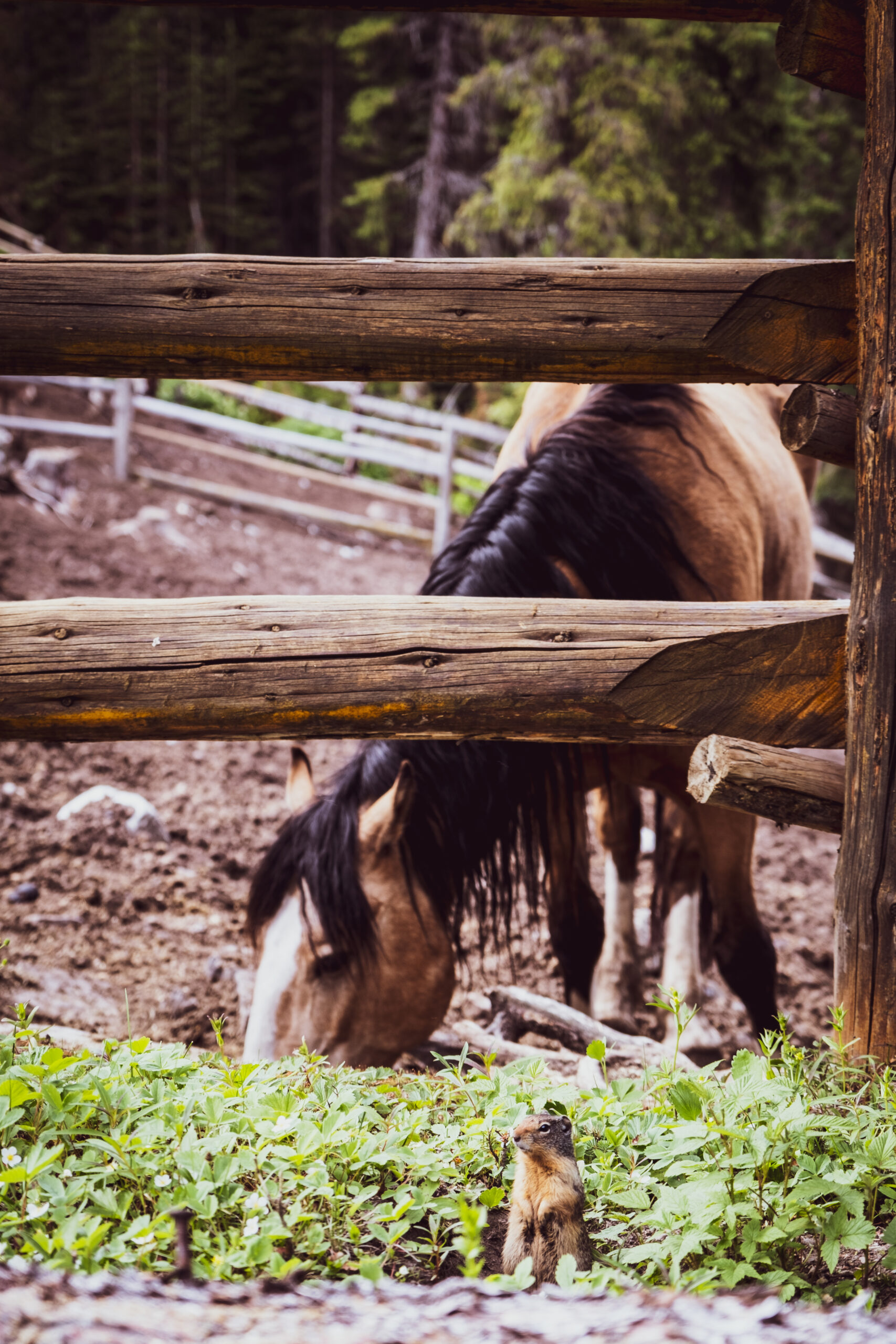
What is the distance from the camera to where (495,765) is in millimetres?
2504

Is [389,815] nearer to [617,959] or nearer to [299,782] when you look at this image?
[299,782]

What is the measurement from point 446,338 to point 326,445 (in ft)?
33.8

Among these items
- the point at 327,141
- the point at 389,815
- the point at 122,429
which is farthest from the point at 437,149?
the point at 389,815

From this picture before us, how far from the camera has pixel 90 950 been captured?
132 inches

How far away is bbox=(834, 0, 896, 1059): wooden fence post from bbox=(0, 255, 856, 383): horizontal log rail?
15cm

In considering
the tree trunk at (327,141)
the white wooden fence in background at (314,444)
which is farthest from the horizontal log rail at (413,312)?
the tree trunk at (327,141)

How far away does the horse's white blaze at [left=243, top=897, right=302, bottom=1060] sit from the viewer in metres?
2.34

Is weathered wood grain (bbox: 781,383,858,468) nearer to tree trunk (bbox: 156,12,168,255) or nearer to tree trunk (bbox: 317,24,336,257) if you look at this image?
tree trunk (bbox: 317,24,336,257)

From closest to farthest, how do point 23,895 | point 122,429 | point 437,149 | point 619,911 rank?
point 23,895
point 619,911
point 122,429
point 437,149

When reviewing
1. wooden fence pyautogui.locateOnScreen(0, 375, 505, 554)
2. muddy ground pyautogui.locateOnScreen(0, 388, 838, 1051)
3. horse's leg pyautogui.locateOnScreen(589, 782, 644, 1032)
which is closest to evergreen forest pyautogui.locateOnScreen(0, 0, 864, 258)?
wooden fence pyautogui.locateOnScreen(0, 375, 505, 554)

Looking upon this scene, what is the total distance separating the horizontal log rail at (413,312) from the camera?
1907 millimetres

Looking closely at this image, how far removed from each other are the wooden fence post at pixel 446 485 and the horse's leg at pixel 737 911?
26.3 feet

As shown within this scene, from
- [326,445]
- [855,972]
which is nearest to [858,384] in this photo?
[855,972]

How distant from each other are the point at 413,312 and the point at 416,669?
0.79m
